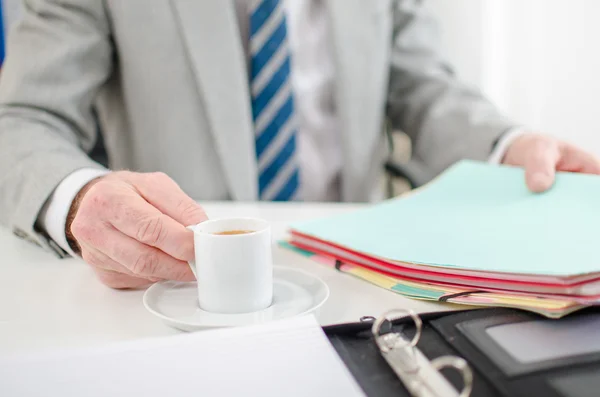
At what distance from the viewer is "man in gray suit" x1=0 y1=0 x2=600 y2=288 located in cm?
69

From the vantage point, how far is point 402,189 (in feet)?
3.51

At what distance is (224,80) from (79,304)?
54 cm

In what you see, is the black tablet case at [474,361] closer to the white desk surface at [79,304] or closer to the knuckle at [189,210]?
the white desk surface at [79,304]

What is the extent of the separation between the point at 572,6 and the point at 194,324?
131 centimetres

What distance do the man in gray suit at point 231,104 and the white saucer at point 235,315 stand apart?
0.51 ft

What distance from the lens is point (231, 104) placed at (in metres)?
0.94

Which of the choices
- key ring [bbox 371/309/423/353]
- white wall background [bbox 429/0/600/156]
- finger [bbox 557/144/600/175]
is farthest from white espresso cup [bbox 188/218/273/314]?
white wall background [bbox 429/0/600/156]

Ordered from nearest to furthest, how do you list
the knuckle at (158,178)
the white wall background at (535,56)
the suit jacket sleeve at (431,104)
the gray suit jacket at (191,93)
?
the knuckle at (158,178) < the gray suit jacket at (191,93) < the suit jacket sleeve at (431,104) < the white wall background at (535,56)

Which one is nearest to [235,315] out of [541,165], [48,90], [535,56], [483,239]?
[483,239]

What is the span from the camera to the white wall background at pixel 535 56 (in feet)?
4.36

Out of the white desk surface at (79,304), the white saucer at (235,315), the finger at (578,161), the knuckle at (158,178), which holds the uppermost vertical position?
A: the knuckle at (158,178)

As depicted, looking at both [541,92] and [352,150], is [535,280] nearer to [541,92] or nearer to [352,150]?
[352,150]

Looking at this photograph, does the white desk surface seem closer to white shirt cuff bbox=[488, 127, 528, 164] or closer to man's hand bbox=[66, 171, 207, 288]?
man's hand bbox=[66, 171, 207, 288]

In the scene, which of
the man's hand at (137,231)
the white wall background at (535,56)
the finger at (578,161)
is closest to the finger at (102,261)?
the man's hand at (137,231)
